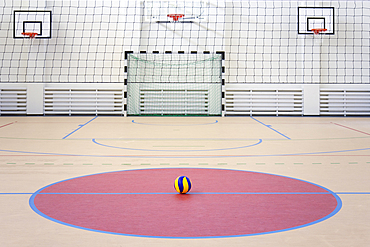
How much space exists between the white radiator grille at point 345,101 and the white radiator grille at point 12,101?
7.69 meters

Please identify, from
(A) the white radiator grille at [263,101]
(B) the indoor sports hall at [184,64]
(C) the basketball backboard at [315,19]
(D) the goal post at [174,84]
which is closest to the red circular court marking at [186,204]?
(B) the indoor sports hall at [184,64]

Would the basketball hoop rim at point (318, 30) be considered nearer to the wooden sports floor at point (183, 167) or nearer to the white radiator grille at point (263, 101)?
the white radiator grille at point (263, 101)

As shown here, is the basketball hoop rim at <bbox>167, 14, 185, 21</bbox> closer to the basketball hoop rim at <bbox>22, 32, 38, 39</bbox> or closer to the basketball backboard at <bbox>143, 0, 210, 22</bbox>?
the basketball backboard at <bbox>143, 0, 210, 22</bbox>

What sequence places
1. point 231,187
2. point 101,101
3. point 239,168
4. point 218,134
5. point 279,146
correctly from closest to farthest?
point 231,187, point 239,168, point 279,146, point 218,134, point 101,101

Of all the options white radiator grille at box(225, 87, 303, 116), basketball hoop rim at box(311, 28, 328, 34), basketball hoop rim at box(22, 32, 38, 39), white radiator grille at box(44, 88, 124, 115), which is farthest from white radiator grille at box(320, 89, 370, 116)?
basketball hoop rim at box(22, 32, 38, 39)

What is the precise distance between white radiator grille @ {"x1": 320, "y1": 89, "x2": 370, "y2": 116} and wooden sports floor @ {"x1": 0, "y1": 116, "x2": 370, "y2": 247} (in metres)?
4.17

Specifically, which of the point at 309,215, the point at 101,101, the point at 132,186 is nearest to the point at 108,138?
the point at 132,186

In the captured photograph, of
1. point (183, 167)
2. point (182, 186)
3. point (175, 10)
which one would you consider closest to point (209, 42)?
point (175, 10)

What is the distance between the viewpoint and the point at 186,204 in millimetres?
2314

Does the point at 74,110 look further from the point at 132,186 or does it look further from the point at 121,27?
the point at 132,186

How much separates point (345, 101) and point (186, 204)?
30.7ft

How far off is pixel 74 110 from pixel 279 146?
23.2 ft

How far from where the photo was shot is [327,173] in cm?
330

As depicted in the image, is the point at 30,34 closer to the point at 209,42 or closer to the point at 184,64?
the point at 184,64
